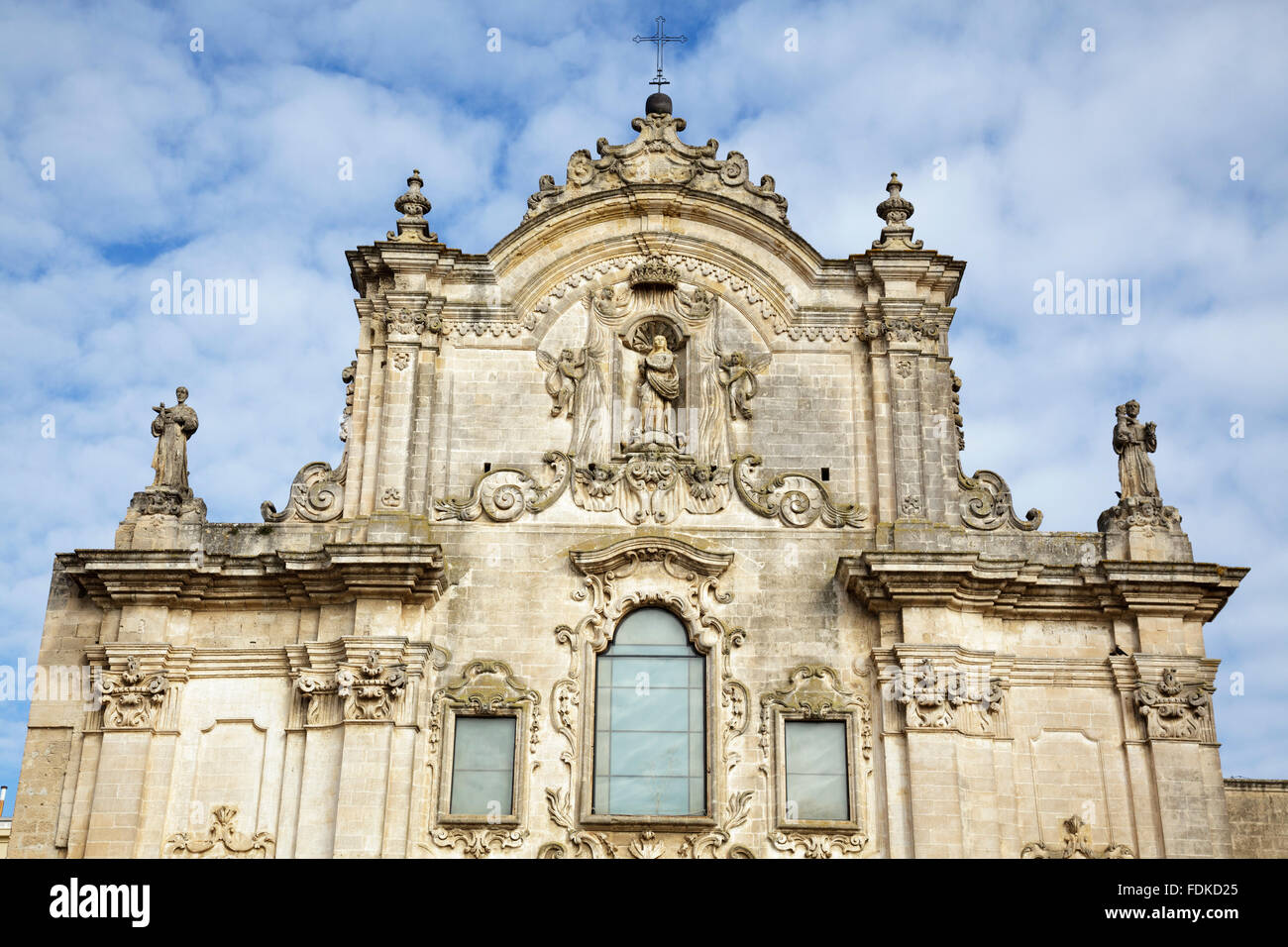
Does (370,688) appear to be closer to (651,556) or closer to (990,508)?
(651,556)

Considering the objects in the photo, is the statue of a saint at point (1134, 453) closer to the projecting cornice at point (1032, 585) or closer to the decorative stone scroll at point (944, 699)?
the projecting cornice at point (1032, 585)

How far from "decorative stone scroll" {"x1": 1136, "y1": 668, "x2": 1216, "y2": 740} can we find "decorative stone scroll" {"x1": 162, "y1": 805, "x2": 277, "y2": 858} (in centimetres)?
1052

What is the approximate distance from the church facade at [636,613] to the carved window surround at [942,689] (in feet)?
0.12

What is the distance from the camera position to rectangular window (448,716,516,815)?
64.6ft

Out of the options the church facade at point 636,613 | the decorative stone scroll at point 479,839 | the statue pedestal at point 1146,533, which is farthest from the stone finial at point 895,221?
the decorative stone scroll at point 479,839

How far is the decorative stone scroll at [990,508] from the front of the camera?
69.9 ft

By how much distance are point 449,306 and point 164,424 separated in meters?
4.04

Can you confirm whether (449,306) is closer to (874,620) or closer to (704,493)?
(704,493)

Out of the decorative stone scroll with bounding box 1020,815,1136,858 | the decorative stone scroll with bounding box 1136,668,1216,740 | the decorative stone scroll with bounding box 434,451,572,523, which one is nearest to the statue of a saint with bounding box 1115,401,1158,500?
the decorative stone scroll with bounding box 1136,668,1216,740

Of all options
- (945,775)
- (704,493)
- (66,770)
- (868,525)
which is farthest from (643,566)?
(66,770)
